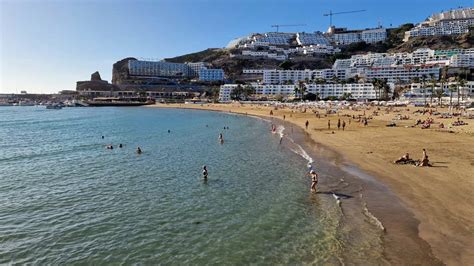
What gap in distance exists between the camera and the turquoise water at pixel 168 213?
1342 cm

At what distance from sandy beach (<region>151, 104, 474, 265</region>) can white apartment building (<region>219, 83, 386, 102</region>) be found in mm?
85225

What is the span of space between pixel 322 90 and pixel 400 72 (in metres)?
44.5

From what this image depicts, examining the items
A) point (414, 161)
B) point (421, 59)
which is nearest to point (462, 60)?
Answer: point (421, 59)

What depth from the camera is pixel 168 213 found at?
58.6 ft

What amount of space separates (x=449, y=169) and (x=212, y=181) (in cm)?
1459

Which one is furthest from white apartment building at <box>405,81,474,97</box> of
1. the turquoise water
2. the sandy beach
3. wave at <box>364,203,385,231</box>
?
wave at <box>364,203,385,231</box>

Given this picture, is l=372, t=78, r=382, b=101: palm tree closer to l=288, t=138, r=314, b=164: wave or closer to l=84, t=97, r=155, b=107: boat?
l=288, t=138, r=314, b=164: wave

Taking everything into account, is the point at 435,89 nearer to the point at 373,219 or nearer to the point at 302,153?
the point at 302,153

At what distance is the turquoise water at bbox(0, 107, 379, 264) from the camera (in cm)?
1342

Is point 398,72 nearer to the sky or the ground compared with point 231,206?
nearer to the sky

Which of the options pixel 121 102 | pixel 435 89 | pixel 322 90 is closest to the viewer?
pixel 435 89

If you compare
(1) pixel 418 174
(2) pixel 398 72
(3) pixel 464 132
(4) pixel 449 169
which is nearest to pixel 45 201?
(1) pixel 418 174

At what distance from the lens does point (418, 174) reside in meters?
23.0

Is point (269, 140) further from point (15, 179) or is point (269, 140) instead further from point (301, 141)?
point (15, 179)
